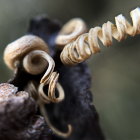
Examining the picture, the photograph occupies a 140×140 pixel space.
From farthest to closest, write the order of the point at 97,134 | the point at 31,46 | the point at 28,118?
the point at 97,134, the point at 31,46, the point at 28,118

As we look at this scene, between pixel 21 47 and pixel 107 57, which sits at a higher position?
pixel 107 57

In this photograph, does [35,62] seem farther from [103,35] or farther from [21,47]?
[103,35]

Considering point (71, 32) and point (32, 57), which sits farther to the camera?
point (71, 32)

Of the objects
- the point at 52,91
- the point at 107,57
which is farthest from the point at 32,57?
the point at 107,57

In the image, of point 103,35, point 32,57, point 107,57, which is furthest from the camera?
point 107,57

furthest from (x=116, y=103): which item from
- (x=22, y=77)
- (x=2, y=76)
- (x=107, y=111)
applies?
(x=22, y=77)

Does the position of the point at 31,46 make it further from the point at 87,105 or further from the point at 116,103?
the point at 116,103

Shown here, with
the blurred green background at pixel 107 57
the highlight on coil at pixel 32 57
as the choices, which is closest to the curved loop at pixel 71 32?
the highlight on coil at pixel 32 57

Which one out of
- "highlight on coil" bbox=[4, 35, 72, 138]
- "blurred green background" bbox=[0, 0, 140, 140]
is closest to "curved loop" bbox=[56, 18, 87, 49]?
"highlight on coil" bbox=[4, 35, 72, 138]
